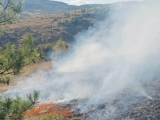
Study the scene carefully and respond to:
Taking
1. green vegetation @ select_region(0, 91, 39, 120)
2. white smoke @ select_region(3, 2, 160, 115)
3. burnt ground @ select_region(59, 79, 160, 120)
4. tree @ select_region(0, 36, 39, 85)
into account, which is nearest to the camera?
green vegetation @ select_region(0, 91, 39, 120)

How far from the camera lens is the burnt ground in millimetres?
16250

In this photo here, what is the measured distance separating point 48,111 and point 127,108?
7.16 meters

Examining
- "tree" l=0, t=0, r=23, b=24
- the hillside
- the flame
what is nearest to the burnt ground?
Answer: the flame

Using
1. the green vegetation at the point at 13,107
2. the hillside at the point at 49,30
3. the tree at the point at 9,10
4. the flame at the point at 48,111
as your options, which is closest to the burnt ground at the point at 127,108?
the flame at the point at 48,111

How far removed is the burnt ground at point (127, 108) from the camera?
16250 millimetres

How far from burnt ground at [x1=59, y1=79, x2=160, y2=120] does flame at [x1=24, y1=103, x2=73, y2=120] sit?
860 mm

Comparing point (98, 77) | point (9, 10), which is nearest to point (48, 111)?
point (98, 77)

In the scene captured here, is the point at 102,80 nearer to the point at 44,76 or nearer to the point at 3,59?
the point at 44,76

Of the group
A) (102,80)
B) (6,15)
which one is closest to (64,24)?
(102,80)

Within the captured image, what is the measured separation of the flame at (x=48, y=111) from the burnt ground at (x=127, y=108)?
860mm

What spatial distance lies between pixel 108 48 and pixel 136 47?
9.16m

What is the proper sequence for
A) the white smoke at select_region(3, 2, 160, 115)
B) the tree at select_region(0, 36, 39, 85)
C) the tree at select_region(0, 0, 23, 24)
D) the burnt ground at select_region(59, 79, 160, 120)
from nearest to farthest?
the tree at select_region(0, 36, 39, 85), the tree at select_region(0, 0, 23, 24), the burnt ground at select_region(59, 79, 160, 120), the white smoke at select_region(3, 2, 160, 115)

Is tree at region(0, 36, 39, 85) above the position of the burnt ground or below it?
above

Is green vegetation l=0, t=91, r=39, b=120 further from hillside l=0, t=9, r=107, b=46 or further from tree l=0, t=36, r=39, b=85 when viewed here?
hillside l=0, t=9, r=107, b=46
